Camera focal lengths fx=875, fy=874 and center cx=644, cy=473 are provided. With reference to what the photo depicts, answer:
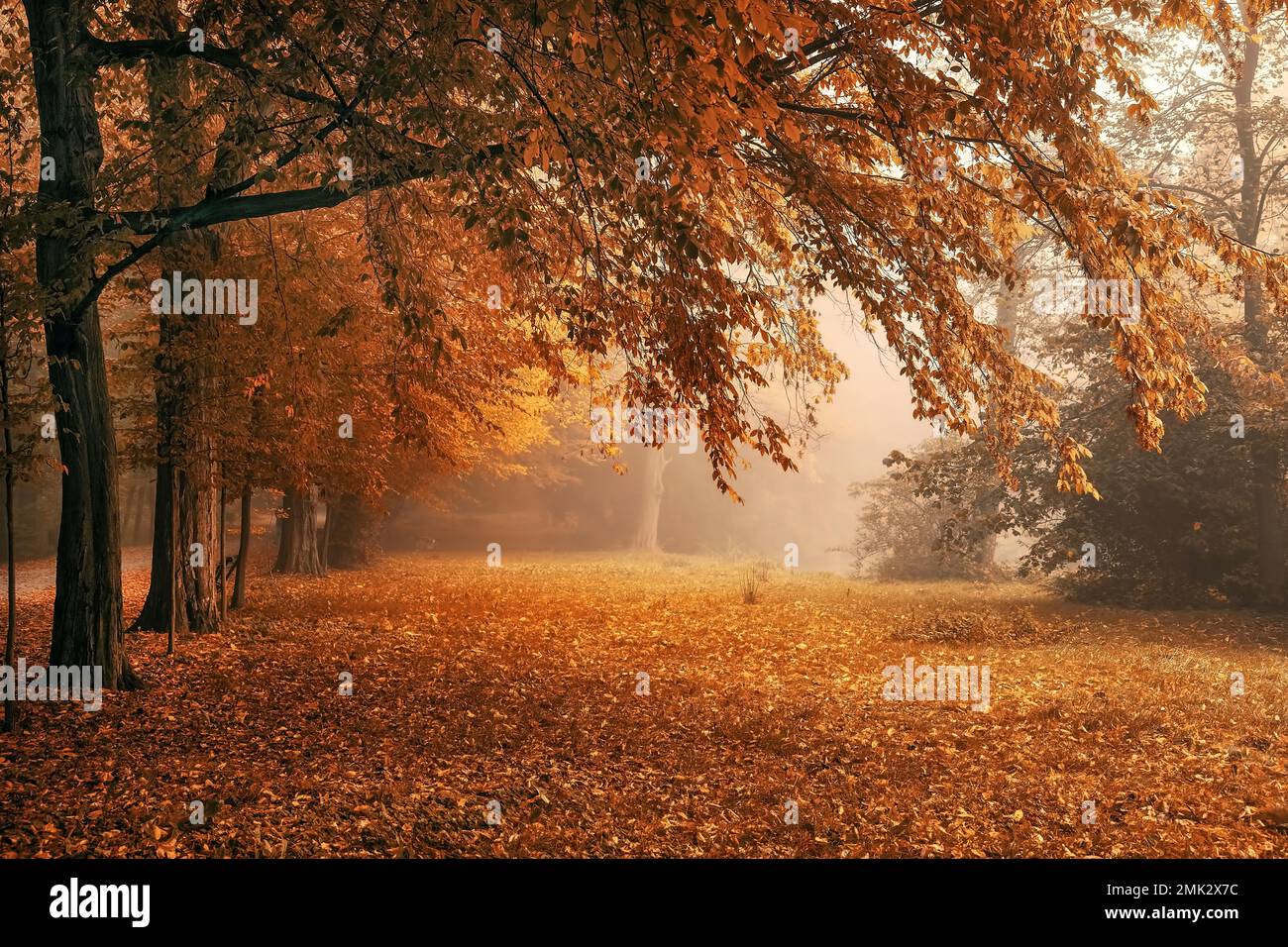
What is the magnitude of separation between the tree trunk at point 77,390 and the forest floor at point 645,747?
731 mm

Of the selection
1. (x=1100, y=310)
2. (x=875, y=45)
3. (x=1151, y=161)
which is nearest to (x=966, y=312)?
(x=1100, y=310)

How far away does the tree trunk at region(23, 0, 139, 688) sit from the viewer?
7.62 meters

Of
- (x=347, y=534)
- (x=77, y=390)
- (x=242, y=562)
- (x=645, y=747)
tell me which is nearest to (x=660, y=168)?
(x=645, y=747)

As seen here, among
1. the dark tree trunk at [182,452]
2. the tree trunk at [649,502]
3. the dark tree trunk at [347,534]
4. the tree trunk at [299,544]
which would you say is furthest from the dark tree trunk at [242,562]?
the tree trunk at [649,502]

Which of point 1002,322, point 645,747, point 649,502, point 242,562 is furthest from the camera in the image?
point 649,502

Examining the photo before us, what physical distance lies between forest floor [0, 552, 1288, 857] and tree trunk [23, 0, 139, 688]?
73 centimetres

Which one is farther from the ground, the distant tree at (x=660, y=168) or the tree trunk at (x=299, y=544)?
the distant tree at (x=660, y=168)

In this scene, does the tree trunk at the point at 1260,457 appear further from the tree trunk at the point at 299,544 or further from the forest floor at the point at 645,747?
the tree trunk at the point at 299,544

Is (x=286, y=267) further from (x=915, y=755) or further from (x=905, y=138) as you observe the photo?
(x=915, y=755)

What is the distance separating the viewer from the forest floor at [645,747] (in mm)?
5402

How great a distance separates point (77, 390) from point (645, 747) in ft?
19.4

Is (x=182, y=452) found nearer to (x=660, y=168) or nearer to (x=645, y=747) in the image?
(x=645, y=747)

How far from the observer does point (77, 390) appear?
7.79 m

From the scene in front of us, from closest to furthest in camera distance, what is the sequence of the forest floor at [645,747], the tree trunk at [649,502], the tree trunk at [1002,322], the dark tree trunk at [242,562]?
1. the forest floor at [645,747]
2. the dark tree trunk at [242,562]
3. the tree trunk at [1002,322]
4. the tree trunk at [649,502]
